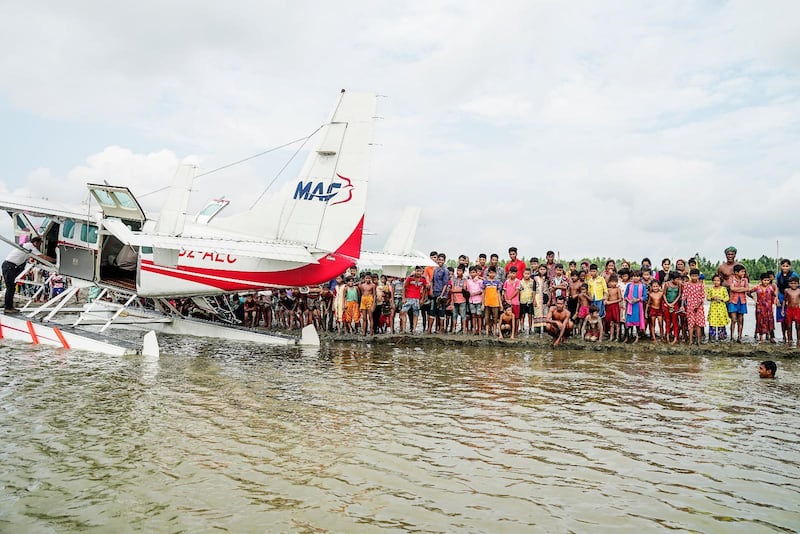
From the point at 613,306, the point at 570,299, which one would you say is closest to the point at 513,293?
the point at 570,299

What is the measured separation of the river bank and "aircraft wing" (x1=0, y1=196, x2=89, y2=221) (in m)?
5.90

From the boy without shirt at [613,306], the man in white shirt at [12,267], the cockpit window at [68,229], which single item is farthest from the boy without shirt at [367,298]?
the man in white shirt at [12,267]

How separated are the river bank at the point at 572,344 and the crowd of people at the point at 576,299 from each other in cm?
33

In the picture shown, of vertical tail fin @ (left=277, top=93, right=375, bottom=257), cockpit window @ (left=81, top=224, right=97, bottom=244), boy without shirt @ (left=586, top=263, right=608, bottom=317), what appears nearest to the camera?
vertical tail fin @ (left=277, top=93, right=375, bottom=257)

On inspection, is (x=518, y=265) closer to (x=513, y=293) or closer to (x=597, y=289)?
(x=513, y=293)

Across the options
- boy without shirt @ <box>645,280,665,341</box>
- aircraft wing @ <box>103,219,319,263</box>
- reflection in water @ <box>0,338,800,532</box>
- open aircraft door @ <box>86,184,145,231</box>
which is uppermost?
open aircraft door @ <box>86,184,145,231</box>

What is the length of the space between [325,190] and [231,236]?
2.01 m

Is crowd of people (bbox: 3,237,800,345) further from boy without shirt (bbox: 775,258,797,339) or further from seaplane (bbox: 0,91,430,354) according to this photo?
seaplane (bbox: 0,91,430,354)

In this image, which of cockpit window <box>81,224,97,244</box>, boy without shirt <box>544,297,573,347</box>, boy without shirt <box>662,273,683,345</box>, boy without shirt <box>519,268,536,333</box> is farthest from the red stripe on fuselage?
boy without shirt <box>662,273,683,345</box>

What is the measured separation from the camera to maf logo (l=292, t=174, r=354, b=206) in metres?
11.1

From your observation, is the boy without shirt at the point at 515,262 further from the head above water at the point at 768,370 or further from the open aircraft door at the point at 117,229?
the open aircraft door at the point at 117,229

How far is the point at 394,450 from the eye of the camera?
5.19m

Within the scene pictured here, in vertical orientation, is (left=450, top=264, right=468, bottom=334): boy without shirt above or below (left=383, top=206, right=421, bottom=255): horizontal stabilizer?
below

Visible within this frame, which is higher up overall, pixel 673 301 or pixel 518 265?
pixel 518 265
